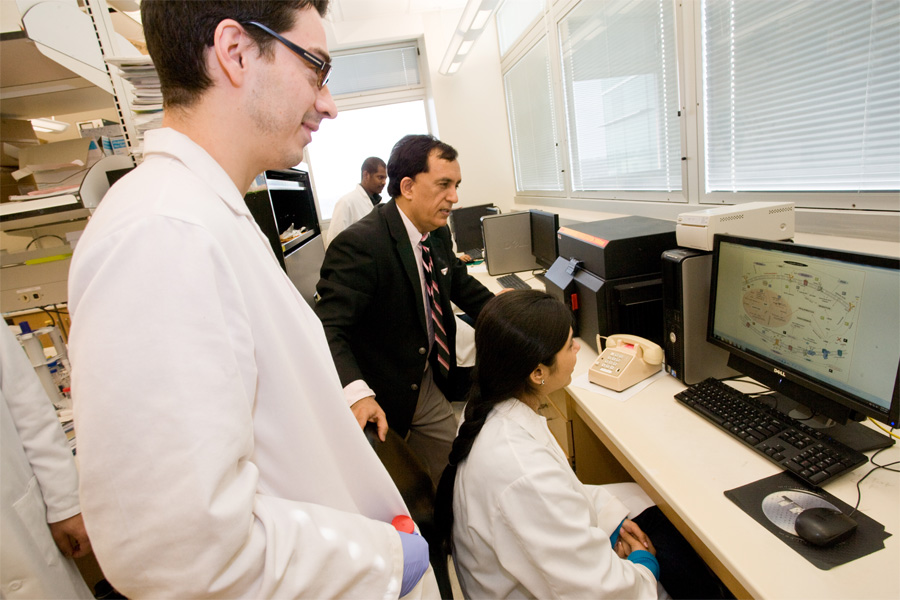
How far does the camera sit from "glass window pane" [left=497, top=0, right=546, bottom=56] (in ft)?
11.3

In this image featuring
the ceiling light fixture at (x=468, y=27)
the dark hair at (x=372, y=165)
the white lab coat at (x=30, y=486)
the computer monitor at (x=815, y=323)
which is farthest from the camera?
the dark hair at (x=372, y=165)

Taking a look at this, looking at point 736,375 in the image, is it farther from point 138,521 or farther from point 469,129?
point 469,129

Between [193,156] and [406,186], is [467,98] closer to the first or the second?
[406,186]

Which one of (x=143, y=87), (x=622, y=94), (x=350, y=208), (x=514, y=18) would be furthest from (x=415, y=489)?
(x=514, y=18)

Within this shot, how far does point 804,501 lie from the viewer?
0.84 m

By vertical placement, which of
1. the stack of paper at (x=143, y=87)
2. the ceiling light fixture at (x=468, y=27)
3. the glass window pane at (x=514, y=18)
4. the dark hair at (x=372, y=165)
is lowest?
the dark hair at (x=372, y=165)

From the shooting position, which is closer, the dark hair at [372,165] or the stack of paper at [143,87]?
the stack of paper at [143,87]

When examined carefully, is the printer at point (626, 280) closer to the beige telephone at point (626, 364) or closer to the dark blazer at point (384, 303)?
the beige telephone at point (626, 364)

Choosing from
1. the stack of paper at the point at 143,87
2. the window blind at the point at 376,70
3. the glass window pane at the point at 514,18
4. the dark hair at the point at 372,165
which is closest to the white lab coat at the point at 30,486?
the stack of paper at the point at 143,87

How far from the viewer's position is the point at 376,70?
4.82 meters

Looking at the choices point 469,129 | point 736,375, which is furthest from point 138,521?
point 469,129

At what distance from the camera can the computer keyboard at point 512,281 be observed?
2686mm

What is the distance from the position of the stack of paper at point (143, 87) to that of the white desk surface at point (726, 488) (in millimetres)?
1550

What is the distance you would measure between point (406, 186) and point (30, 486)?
4.51 ft
